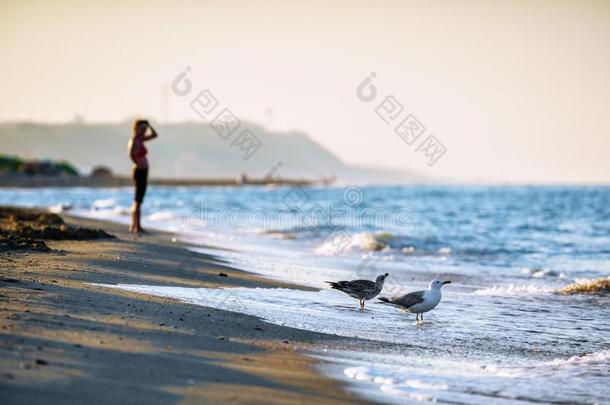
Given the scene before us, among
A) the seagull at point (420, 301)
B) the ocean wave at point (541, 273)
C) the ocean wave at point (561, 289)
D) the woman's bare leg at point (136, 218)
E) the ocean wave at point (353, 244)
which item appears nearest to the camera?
the seagull at point (420, 301)

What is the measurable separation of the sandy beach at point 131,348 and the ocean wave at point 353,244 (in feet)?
31.0

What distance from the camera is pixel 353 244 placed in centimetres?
2055

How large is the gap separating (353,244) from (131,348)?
14.9 meters

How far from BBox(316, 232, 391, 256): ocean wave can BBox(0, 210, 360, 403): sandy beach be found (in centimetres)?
945

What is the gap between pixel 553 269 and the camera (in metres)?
16.6

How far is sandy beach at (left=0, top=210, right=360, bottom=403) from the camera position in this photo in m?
4.87

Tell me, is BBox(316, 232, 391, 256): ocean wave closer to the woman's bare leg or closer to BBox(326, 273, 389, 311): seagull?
the woman's bare leg

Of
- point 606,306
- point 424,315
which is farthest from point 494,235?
point 424,315

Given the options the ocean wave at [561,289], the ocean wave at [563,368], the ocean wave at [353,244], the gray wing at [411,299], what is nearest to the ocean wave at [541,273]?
the ocean wave at [561,289]

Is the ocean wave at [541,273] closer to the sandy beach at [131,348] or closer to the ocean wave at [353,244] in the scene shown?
the ocean wave at [353,244]

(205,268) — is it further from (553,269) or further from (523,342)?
(553,269)

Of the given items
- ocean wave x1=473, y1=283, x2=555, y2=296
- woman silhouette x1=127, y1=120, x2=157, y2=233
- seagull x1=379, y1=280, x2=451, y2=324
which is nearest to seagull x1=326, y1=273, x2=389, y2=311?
seagull x1=379, y1=280, x2=451, y2=324

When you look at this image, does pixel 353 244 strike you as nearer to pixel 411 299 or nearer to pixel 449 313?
pixel 449 313

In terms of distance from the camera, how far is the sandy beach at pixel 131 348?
16.0ft
